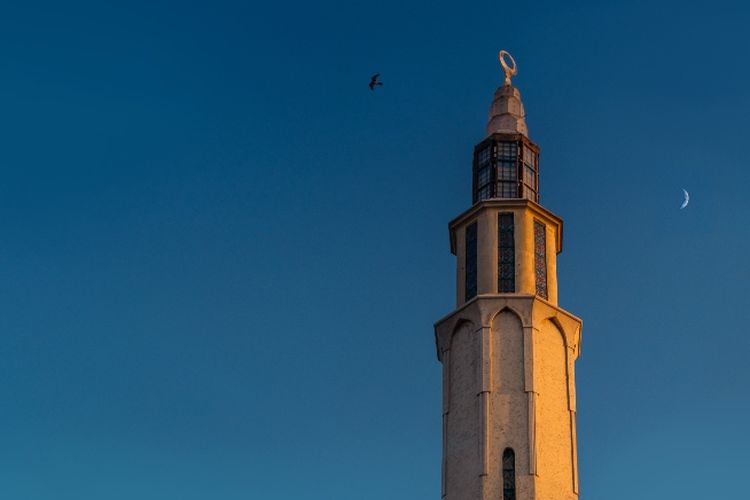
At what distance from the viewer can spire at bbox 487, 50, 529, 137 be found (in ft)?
155

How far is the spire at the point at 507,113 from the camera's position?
4716cm

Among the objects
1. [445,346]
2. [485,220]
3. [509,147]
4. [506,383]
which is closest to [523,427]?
[506,383]

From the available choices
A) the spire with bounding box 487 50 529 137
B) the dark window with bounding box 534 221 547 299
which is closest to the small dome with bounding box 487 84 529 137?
the spire with bounding box 487 50 529 137

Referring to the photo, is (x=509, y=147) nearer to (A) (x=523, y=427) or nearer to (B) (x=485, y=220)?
(B) (x=485, y=220)

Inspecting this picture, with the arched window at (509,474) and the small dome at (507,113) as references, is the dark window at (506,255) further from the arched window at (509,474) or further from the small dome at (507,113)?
the arched window at (509,474)

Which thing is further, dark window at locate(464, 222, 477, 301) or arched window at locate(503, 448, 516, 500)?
dark window at locate(464, 222, 477, 301)

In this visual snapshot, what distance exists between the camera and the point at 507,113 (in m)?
47.5

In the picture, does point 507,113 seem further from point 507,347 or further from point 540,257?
point 507,347

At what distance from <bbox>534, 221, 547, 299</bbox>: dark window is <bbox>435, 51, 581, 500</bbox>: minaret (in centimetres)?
4

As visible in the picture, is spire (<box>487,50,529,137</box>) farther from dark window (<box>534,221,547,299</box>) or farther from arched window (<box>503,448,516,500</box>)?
arched window (<box>503,448,516,500</box>)

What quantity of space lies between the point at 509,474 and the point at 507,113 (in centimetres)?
1366

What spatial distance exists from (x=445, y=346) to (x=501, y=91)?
10215 mm

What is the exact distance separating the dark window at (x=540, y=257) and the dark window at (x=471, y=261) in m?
1.81

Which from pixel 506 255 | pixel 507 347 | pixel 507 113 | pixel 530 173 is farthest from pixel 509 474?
pixel 507 113
